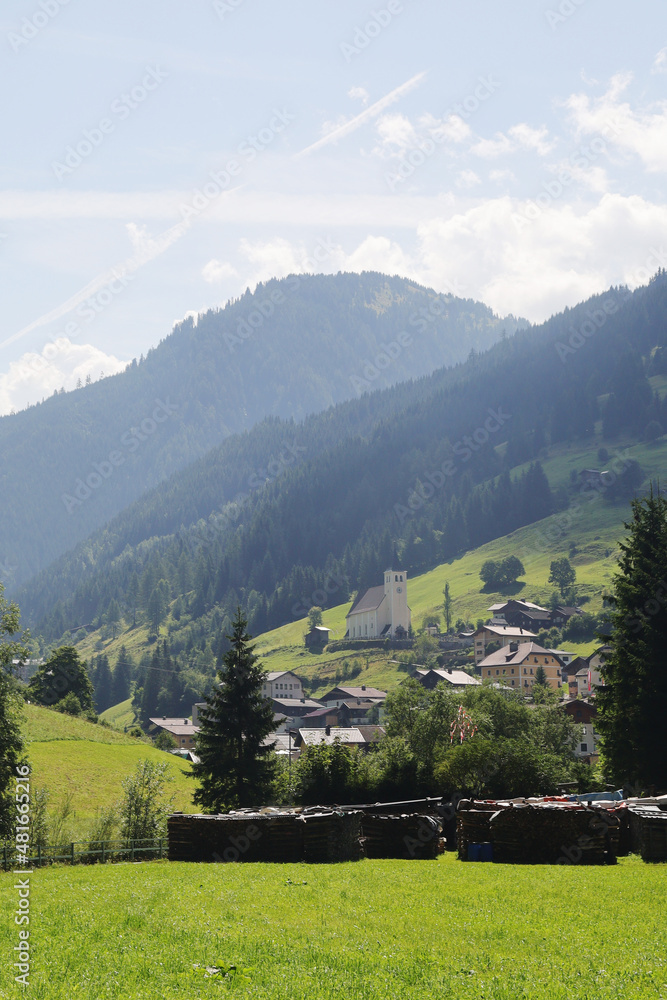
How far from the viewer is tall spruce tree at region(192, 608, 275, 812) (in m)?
54.0

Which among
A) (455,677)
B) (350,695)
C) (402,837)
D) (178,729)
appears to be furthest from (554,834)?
(178,729)

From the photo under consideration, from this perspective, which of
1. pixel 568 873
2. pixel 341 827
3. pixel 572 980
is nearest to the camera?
pixel 572 980

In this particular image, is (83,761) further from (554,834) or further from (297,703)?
(297,703)

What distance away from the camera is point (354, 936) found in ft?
60.7

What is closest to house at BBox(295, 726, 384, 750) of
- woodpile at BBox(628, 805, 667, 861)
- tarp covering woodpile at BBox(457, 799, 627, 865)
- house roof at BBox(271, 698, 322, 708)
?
house roof at BBox(271, 698, 322, 708)

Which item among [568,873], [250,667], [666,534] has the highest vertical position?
[666,534]

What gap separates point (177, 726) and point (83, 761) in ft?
320

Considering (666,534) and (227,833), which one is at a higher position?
(666,534)

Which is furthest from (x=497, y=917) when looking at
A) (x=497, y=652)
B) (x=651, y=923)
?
(x=497, y=652)

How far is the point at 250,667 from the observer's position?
187ft

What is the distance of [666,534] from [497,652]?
5755 inches

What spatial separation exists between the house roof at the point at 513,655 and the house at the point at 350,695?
78.7ft

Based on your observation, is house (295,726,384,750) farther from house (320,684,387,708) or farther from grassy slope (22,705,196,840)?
grassy slope (22,705,196,840)

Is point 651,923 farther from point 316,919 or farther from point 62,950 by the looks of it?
point 62,950
